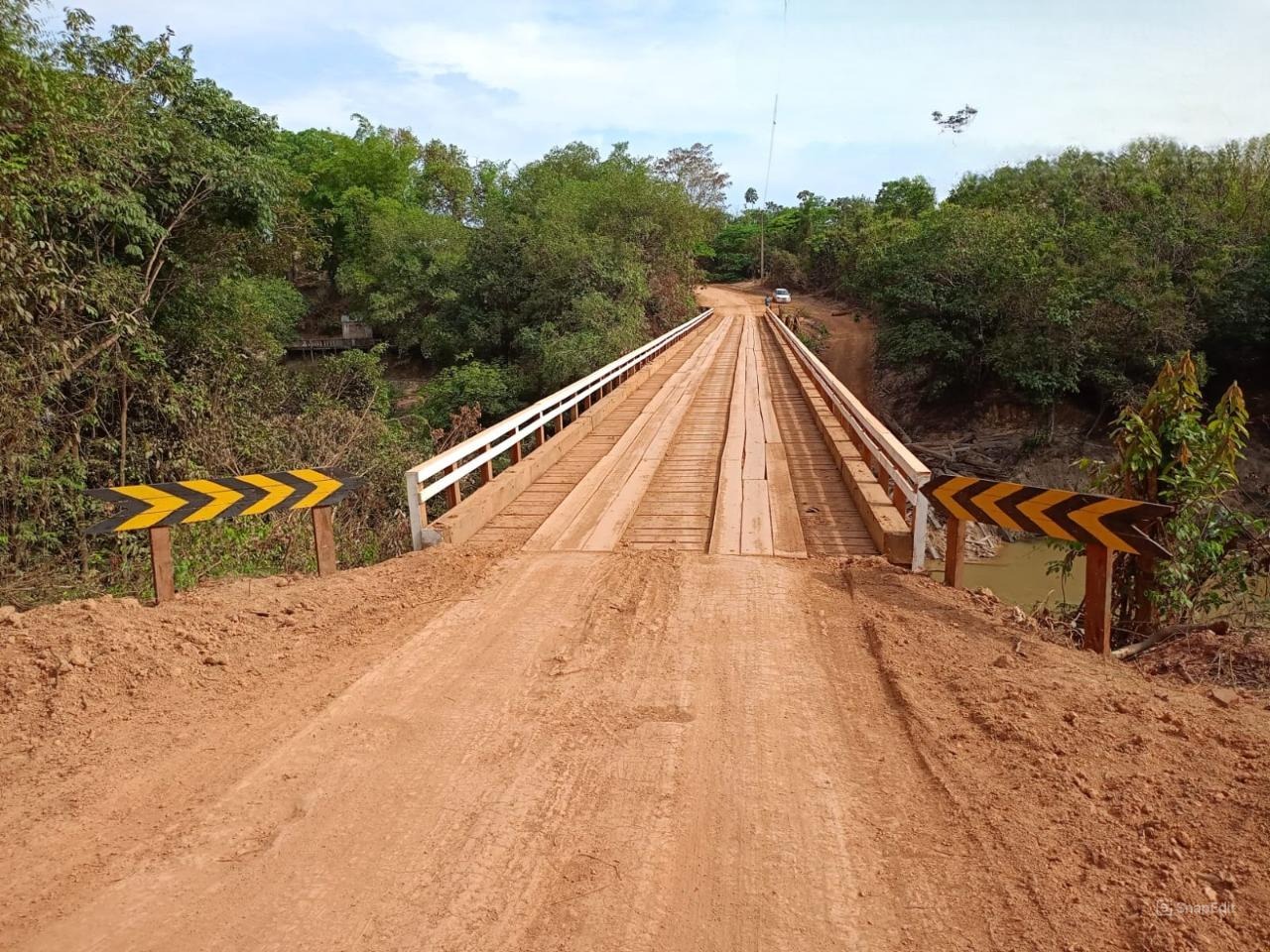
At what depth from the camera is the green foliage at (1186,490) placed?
614 cm

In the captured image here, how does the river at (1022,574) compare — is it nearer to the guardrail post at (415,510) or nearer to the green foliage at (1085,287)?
the green foliage at (1085,287)

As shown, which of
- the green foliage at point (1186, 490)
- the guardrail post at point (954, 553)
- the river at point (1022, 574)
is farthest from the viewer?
the river at point (1022, 574)

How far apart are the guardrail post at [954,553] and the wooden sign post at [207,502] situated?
4.90 m

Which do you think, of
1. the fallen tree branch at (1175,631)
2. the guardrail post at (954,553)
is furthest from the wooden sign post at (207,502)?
the fallen tree branch at (1175,631)

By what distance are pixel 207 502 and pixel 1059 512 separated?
597cm

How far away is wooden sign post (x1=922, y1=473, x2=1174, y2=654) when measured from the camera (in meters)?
5.00

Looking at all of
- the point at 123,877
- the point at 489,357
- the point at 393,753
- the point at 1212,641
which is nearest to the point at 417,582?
the point at 393,753

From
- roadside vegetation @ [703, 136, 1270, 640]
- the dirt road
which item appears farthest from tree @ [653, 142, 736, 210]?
roadside vegetation @ [703, 136, 1270, 640]

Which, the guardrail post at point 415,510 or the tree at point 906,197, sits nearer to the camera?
the guardrail post at point 415,510

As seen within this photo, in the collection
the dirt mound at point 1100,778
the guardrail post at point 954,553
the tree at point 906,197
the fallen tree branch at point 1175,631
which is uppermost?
the tree at point 906,197

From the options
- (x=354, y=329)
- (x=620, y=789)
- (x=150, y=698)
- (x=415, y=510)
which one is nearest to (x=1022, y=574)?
(x=415, y=510)

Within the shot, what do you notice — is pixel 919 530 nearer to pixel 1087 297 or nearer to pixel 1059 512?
pixel 1059 512

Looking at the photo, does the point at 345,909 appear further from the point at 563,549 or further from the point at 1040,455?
the point at 1040,455

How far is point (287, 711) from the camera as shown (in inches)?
169
